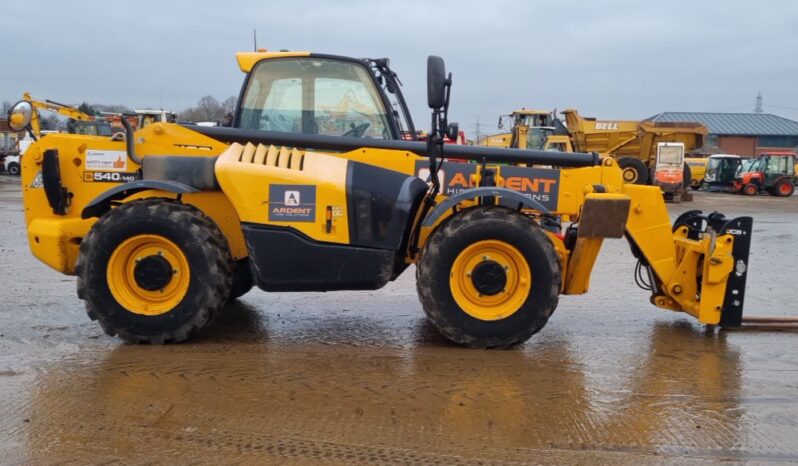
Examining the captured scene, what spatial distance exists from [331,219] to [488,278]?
1.19 m

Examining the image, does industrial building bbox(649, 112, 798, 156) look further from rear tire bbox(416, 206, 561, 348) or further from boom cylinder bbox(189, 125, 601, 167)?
rear tire bbox(416, 206, 561, 348)

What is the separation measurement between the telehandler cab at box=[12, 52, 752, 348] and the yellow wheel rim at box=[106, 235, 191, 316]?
0.04 ft

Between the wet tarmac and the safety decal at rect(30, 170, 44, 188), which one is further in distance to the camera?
the safety decal at rect(30, 170, 44, 188)

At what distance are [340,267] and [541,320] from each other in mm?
1482

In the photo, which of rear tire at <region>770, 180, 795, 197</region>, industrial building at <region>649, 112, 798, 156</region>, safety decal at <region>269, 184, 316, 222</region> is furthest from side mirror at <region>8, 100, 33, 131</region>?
industrial building at <region>649, 112, 798, 156</region>

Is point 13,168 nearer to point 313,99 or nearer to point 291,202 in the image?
point 313,99

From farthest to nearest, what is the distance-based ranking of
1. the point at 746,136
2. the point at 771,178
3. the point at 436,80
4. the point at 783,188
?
the point at 746,136
the point at 771,178
the point at 783,188
the point at 436,80

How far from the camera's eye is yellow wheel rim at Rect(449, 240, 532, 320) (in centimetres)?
513

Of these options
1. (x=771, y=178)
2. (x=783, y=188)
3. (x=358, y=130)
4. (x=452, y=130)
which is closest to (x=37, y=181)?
(x=358, y=130)

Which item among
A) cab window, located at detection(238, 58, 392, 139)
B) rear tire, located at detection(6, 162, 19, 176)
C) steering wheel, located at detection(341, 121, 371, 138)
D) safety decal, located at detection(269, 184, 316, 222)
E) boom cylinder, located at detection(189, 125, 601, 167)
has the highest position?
cab window, located at detection(238, 58, 392, 139)

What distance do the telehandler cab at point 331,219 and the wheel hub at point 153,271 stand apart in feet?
0.03

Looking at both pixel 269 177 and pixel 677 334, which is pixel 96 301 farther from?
pixel 677 334

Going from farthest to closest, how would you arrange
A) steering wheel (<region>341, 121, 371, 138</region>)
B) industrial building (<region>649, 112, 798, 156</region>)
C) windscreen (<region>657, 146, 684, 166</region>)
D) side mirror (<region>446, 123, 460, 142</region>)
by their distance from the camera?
industrial building (<region>649, 112, 798, 156</region>) → windscreen (<region>657, 146, 684, 166</region>) → steering wheel (<region>341, 121, 371, 138</region>) → side mirror (<region>446, 123, 460, 142</region>)

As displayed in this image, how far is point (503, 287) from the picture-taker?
16.9ft
